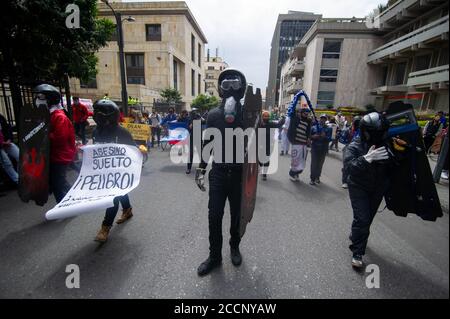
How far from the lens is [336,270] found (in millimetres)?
2471

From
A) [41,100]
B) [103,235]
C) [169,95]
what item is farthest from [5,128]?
[169,95]

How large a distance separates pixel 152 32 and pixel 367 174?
151 ft

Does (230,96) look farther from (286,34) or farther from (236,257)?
(286,34)

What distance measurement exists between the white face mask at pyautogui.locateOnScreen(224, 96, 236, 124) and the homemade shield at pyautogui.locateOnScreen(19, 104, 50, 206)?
8.14 ft

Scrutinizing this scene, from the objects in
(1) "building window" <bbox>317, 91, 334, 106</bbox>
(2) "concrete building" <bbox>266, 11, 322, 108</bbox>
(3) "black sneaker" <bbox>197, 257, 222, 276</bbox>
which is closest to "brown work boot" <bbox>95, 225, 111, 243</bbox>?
(3) "black sneaker" <bbox>197, 257, 222, 276</bbox>

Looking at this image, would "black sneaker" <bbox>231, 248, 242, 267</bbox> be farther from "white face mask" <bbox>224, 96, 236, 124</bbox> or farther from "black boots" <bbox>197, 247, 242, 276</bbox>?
"white face mask" <bbox>224, 96, 236, 124</bbox>

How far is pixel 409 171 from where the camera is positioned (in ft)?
6.86

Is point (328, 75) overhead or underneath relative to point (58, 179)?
overhead

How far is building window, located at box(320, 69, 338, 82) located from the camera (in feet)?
88.2

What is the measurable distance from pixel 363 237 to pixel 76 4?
8.38 m

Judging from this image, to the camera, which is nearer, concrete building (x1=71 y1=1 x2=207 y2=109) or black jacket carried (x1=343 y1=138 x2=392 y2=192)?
black jacket carried (x1=343 y1=138 x2=392 y2=192)

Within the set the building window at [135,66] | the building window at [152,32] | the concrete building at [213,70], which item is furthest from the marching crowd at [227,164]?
the concrete building at [213,70]

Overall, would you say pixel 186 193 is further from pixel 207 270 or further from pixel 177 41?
pixel 177 41
